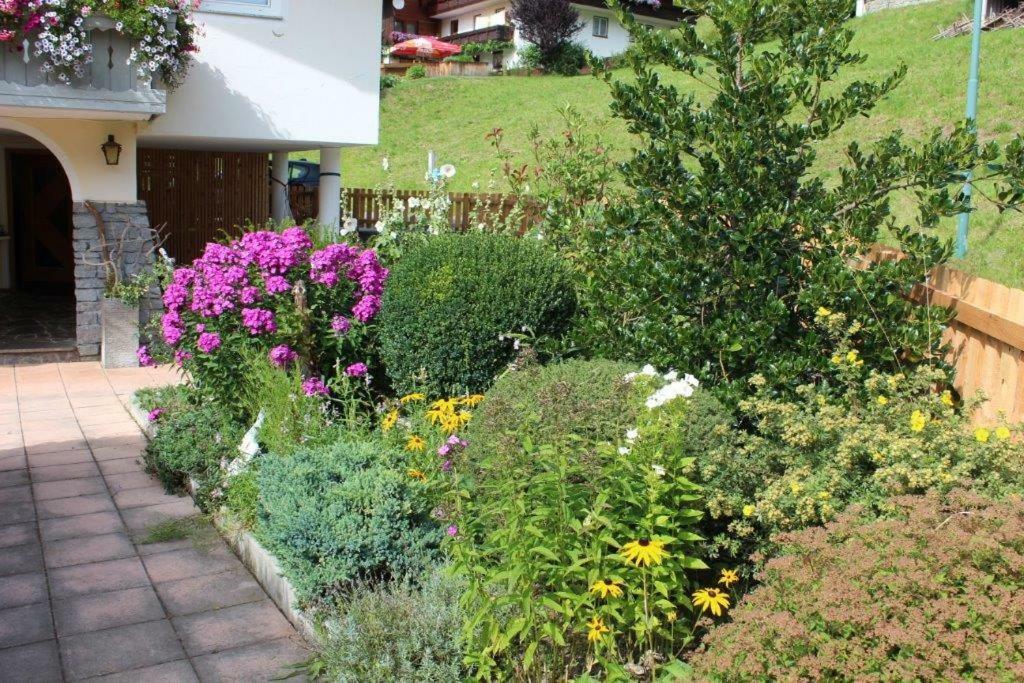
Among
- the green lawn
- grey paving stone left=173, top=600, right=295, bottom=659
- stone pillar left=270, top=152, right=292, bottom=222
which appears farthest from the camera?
the green lawn

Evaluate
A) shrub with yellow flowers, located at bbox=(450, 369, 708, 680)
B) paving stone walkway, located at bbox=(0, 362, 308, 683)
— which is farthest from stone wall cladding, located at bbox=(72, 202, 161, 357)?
shrub with yellow flowers, located at bbox=(450, 369, 708, 680)

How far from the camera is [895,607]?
2.77 m

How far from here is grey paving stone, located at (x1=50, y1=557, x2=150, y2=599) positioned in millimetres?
4734

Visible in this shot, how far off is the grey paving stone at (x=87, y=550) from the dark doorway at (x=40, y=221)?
11130mm

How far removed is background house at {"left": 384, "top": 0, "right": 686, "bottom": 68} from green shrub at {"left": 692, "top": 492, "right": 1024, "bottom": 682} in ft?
125

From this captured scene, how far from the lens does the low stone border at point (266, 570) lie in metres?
4.27

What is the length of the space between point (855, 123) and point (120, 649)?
2101 cm

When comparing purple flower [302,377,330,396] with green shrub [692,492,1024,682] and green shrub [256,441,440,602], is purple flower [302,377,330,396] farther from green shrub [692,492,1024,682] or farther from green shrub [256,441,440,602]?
green shrub [692,492,1024,682]

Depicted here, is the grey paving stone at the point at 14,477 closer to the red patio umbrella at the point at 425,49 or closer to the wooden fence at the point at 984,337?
the wooden fence at the point at 984,337

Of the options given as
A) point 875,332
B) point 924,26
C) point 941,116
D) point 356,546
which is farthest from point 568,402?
point 924,26

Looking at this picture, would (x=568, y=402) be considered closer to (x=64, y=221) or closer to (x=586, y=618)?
(x=586, y=618)

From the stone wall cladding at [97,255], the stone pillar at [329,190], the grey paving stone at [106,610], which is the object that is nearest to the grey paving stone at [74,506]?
the grey paving stone at [106,610]

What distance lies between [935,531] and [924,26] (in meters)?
30.9

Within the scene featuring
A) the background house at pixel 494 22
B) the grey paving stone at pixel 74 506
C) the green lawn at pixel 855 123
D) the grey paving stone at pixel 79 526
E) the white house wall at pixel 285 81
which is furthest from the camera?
the background house at pixel 494 22
